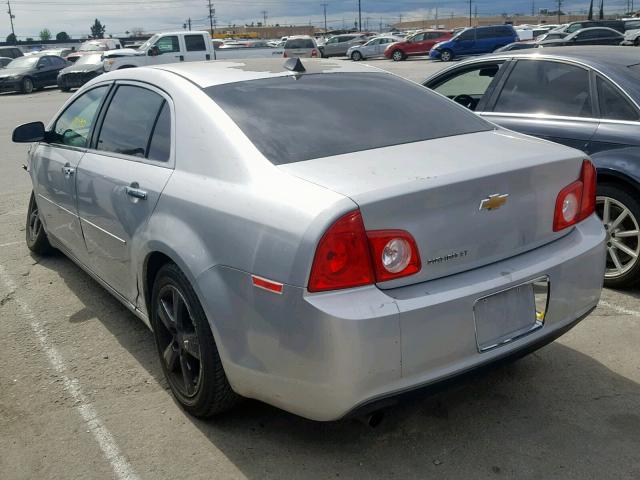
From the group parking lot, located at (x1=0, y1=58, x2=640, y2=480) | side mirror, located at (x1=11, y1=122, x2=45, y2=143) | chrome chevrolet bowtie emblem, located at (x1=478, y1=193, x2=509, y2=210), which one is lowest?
parking lot, located at (x1=0, y1=58, x2=640, y2=480)

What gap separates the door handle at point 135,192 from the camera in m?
3.33

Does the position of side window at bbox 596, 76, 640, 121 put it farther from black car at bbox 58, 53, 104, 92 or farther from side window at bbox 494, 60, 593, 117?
black car at bbox 58, 53, 104, 92

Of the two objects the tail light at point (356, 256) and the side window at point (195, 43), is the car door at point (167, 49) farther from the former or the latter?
the tail light at point (356, 256)

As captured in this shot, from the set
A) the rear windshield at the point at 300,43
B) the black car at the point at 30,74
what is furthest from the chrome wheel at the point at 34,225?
the rear windshield at the point at 300,43

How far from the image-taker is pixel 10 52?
38969mm

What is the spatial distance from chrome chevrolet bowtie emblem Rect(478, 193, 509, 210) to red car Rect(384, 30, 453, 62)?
131 feet

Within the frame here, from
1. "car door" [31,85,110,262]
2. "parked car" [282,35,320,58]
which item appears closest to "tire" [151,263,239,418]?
"car door" [31,85,110,262]

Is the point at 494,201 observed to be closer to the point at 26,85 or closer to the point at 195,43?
the point at 195,43

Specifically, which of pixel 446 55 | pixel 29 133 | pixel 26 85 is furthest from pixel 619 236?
pixel 446 55

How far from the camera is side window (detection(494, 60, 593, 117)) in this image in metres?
4.91

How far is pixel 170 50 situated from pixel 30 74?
7.05 m

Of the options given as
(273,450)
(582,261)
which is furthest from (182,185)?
(582,261)

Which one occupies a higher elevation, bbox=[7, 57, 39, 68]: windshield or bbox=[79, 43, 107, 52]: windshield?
bbox=[79, 43, 107, 52]: windshield

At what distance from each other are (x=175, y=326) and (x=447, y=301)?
138 cm
